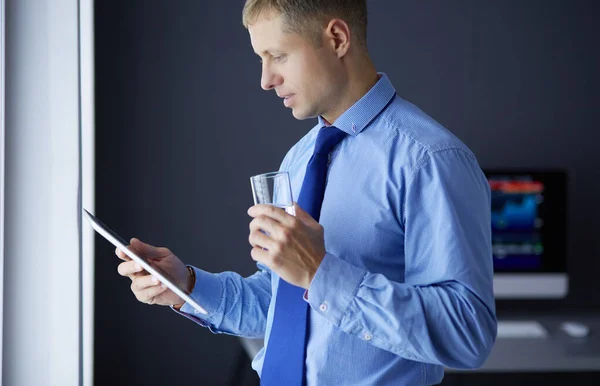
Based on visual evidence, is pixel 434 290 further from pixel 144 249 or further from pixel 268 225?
pixel 144 249

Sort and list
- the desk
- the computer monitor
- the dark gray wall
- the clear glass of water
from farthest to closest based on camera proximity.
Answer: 1. the dark gray wall
2. the computer monitor
3. the desk
4. the clear glass of water

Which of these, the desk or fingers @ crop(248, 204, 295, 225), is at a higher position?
fingers @ crop(248, 204, 295, 225)

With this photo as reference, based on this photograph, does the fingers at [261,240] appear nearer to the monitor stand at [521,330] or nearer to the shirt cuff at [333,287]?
the shirt cuff at [333,287]

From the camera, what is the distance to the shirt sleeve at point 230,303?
1.44 meters

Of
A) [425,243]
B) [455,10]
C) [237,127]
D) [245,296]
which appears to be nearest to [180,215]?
[237,127]

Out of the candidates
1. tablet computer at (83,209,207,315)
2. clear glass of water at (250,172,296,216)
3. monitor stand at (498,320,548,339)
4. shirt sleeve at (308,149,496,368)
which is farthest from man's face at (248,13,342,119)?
monitor stand at (498,320,548,339)

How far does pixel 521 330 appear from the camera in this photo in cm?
302

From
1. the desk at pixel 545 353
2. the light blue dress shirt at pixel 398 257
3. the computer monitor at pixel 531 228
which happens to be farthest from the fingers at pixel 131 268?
the computer monitor at pixel 531 228

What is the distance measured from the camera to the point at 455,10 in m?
3.45

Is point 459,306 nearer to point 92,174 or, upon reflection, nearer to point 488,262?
point 488,262

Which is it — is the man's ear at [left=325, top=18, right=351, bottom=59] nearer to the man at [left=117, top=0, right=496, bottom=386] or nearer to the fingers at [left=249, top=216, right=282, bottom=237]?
the man at [left=117, top=0, right=496, bottom=386]

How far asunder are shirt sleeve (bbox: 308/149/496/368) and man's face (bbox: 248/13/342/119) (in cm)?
28

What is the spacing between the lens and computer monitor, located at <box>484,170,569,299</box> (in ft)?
10.4

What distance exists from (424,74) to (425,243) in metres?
2.44
